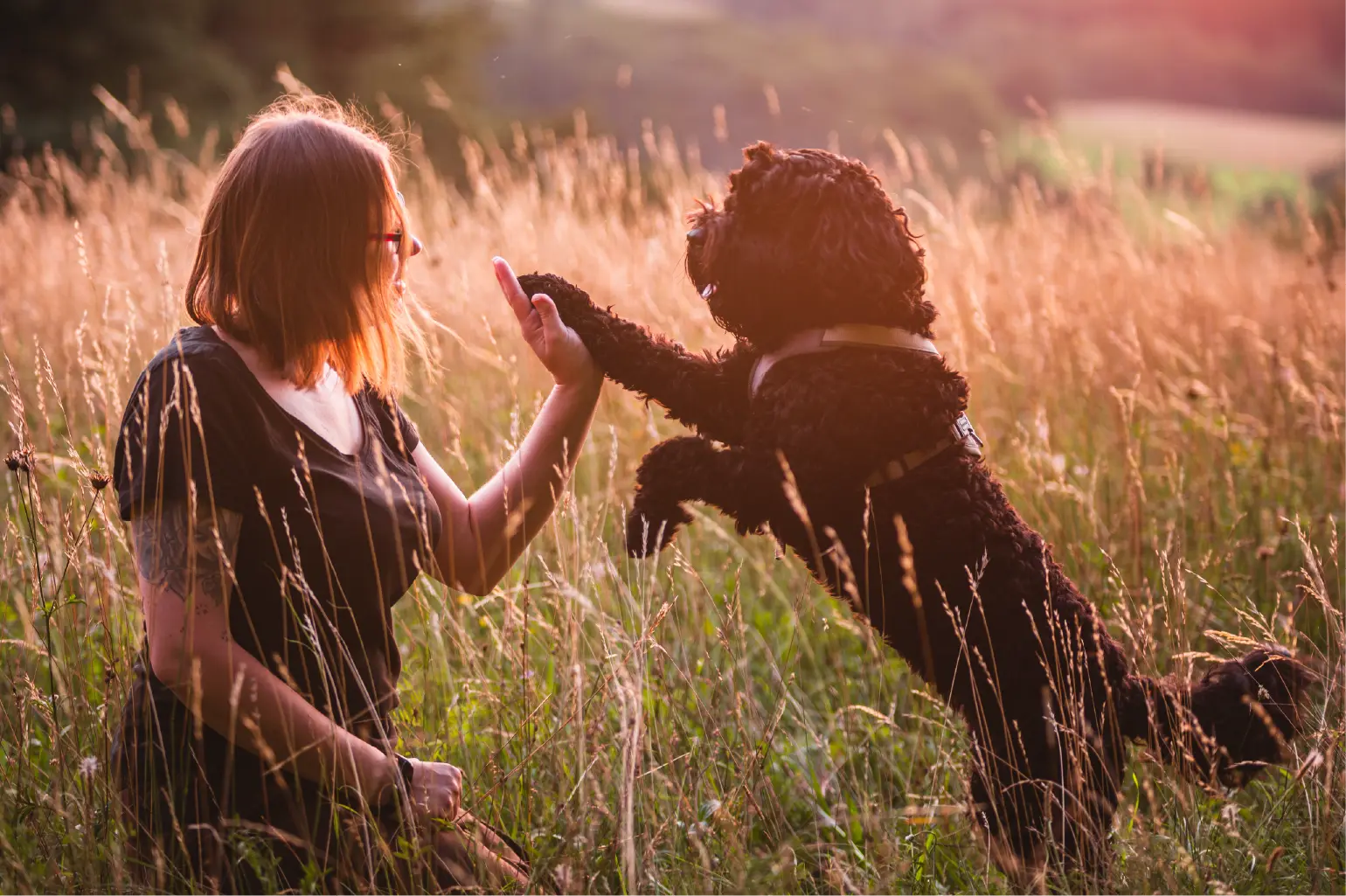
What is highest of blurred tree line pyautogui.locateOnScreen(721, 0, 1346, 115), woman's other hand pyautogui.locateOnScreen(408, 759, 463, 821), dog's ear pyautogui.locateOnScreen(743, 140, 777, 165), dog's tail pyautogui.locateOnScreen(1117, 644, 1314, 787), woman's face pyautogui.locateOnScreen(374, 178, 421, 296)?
blurred tree line pyautogui.locateOnScreen(721, 0, 1346, 115)

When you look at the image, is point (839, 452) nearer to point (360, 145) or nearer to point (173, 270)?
point (360, 145)

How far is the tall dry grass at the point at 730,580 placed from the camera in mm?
1957

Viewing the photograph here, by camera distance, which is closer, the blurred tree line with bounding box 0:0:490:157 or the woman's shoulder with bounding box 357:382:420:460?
the woman's shoulder with bounding box 357:382:420:460

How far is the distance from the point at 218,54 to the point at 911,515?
20.0 m

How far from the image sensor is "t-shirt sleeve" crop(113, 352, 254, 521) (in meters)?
1.70

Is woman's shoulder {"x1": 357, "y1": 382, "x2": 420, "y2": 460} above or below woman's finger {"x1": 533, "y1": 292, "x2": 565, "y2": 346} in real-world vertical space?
below

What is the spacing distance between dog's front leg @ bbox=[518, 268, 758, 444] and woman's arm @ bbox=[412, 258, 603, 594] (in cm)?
5

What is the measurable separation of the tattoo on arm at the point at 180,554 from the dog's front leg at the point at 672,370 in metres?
0.82

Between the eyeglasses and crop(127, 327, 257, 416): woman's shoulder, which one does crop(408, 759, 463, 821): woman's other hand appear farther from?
the eyeglasses

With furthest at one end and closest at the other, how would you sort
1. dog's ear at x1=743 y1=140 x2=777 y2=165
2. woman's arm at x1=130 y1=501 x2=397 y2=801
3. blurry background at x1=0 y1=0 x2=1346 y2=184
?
blurry background at x1=0 y1=0 x2=1346 y2=184, dog's ear at x1=743 y1=140 x2=777 y2=165, woman's arm at x1=130 y1=501 x2=397 y2=801

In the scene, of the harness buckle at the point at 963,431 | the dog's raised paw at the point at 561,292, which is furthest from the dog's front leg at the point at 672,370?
the harness buckle at the point at 963,431

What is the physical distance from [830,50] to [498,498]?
33578mm

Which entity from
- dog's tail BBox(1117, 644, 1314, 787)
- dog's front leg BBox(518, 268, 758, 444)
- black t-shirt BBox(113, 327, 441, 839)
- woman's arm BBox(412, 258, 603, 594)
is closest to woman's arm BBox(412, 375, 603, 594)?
woman's arm BBox(412, 258, 603, 594)

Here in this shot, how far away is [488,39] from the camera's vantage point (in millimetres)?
22750
